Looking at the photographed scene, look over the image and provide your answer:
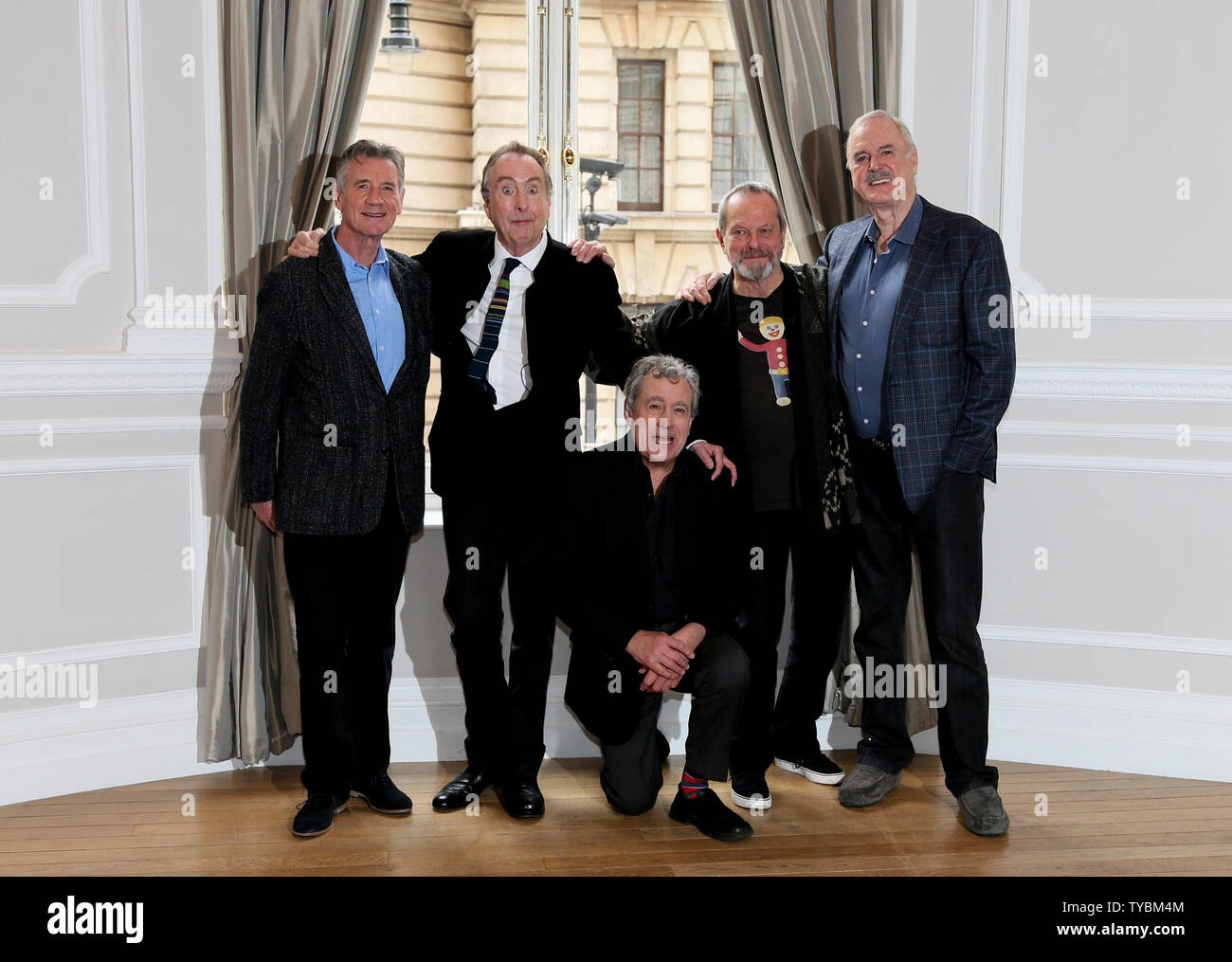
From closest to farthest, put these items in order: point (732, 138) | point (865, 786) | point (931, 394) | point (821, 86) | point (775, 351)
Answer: point (931, 394)
point (775, 351)
point (865, 786)
point (821, 86)
point (732, 138)

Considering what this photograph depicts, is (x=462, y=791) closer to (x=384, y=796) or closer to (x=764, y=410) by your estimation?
(x=384, y=796)

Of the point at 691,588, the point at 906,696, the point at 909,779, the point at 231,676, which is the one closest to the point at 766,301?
the point at 691,588

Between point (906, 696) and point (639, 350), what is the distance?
4.28 ft

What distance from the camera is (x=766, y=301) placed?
3.14 meters

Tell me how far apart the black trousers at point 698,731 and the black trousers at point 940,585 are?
433 mm

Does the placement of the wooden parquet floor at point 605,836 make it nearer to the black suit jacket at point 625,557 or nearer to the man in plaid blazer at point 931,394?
the man in plaid blazer at point 931,394

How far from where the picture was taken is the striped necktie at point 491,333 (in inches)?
119

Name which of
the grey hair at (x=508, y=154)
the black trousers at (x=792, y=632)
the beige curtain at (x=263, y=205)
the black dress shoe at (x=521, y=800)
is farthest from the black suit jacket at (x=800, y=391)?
the beige curtain at (x=263, y=205)

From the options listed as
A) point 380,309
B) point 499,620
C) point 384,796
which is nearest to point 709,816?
point 499,620

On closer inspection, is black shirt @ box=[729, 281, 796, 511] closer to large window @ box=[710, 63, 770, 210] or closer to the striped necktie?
the striped necktie

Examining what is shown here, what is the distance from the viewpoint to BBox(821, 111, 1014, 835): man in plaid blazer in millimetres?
2982

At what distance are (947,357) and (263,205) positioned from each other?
194 centimetres

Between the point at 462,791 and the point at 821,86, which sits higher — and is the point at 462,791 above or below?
below

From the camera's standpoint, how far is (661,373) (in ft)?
9.93
